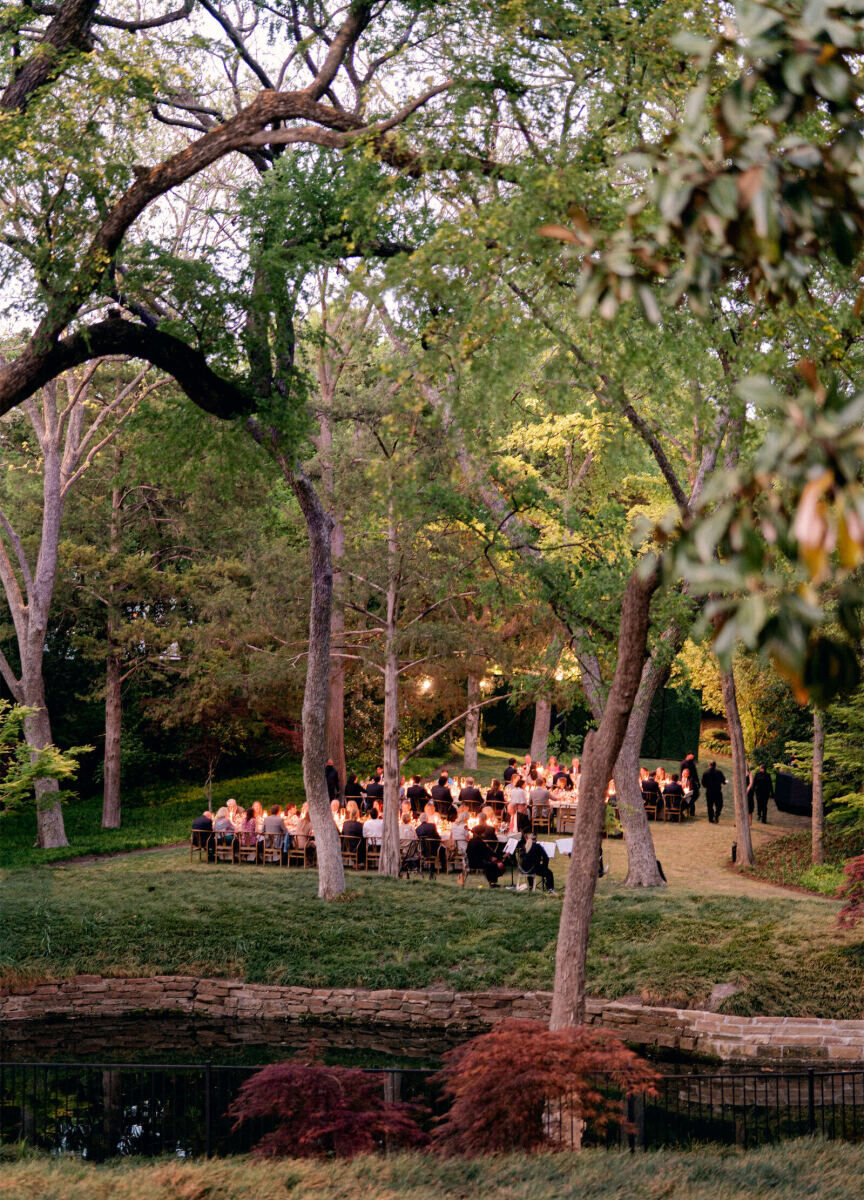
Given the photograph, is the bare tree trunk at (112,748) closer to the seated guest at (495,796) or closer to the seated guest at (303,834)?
the seated guest at (303,834)

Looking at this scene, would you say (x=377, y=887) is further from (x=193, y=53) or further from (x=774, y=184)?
(x=774, y=184)

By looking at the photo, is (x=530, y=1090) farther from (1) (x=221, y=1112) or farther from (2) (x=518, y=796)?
(2) (x=518, y=796)

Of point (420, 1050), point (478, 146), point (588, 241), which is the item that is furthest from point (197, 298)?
point (588, 241)

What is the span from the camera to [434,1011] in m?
16.8

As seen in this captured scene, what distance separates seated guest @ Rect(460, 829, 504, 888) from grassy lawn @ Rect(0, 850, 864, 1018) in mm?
1010

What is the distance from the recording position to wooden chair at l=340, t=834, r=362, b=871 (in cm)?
2469

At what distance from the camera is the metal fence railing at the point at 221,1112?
36.1ft

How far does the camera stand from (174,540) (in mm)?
36625

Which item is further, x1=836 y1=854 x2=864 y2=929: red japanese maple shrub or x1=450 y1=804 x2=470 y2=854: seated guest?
x1=450 y1=804 x2=470 y2=854: seated guest

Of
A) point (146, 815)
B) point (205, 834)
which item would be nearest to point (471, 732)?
point (146, 815)

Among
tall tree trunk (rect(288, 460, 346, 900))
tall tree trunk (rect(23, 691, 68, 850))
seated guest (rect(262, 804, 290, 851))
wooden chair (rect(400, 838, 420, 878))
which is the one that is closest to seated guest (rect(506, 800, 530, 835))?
wooden chair (rect(400, 838, 420, 878))

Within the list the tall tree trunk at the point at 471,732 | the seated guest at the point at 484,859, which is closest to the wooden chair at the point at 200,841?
the seated guest at the point at 484,859

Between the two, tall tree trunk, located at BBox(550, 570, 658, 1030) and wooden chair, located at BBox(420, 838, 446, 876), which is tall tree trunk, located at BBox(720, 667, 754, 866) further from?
tall tree trunk, located at BBox(550, 570, 658, 1030)

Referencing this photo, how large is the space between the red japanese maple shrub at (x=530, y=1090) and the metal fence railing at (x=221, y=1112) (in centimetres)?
12
